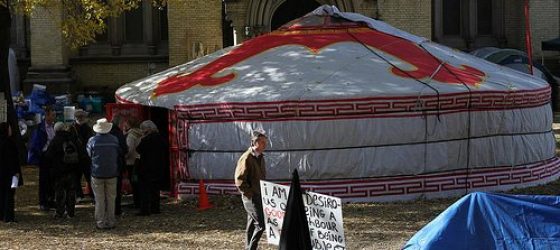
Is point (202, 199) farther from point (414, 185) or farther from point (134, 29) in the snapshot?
point (134, 29)

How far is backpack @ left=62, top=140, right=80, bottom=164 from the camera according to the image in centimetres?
1245

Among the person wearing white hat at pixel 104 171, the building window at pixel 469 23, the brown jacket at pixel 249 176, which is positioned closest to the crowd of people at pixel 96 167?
the person wearing white hat at pixel 104 171

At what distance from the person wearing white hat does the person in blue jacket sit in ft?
4.56

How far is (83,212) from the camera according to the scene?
43.3 ft

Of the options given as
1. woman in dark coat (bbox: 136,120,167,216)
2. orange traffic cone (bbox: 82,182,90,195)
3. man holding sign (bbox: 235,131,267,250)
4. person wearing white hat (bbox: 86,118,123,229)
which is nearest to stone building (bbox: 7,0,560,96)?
orange traffic cone (bbox: 82,182,90,195)

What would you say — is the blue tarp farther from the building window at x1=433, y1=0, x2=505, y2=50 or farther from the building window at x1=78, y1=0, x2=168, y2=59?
the building window at x1=433, y1=0, x2=505, y2=50

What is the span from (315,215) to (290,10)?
1841 cm

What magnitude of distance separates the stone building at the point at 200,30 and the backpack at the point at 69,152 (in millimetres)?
12397

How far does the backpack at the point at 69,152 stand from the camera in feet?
40.9

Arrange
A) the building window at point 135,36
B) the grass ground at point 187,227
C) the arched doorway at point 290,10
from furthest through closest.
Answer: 1. the building window at point 135,36
2. the arched doorway at point 290,10
3. the grass ground at point 187,227

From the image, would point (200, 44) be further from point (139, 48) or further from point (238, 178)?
point (238, 178)

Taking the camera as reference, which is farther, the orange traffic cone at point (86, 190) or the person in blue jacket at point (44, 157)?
the orange traffic cone at point (86, 190)

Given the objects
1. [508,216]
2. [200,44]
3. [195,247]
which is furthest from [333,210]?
[200,44]

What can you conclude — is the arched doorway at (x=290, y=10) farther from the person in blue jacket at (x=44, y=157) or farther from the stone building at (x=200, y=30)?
the person in blue jacket at (x=44, y=157)
